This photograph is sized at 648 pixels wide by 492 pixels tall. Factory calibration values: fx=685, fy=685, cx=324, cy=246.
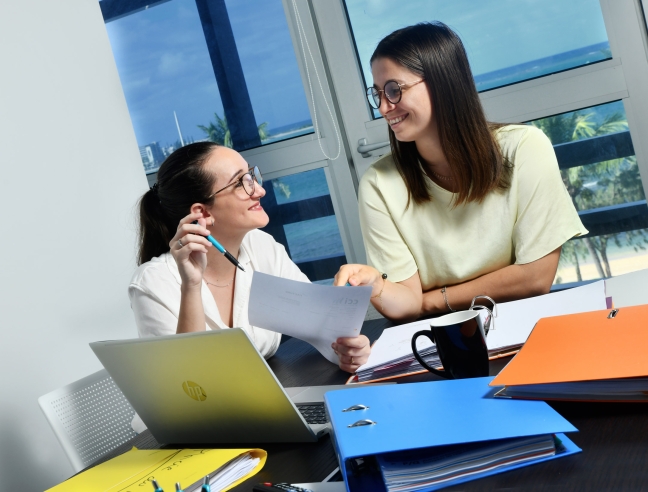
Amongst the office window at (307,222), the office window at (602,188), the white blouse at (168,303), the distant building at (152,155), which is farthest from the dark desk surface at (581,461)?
the distant building at (152,155)

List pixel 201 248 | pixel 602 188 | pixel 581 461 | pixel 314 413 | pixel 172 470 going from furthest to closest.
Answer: pixel 602 188
pixel 201 248
pixel 314 413
pixel 172 470
pixel 581 461

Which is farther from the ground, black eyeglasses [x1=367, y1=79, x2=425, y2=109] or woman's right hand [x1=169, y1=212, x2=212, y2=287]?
black eyeglasses [x1=367, y1=79, x2=425, y2=109]

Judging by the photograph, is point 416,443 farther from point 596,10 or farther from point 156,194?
point 596,10

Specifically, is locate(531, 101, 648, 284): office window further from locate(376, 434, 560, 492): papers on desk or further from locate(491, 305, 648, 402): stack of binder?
locate(376, 434, 560, 492): papers on desk

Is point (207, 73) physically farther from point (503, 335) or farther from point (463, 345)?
point (463, 345)

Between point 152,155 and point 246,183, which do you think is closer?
point 246,183

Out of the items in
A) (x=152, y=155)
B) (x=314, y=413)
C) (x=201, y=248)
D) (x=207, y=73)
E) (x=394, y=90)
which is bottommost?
(x=314, y=413)

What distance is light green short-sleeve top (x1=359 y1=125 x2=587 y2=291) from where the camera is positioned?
1.83m

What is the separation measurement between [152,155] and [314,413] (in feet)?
8.79

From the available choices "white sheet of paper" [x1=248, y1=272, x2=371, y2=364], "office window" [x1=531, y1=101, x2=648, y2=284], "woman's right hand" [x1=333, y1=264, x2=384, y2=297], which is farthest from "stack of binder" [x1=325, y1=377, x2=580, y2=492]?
"office window" [x1=531, y1=101, x2=648, y2=284]

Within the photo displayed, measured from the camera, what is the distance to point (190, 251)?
162cm

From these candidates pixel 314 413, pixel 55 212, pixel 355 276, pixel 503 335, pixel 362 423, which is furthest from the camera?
pixel 55 212

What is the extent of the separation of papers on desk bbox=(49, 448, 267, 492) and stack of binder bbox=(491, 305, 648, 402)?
14.2 inches

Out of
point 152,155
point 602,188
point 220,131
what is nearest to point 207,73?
point 220,131
